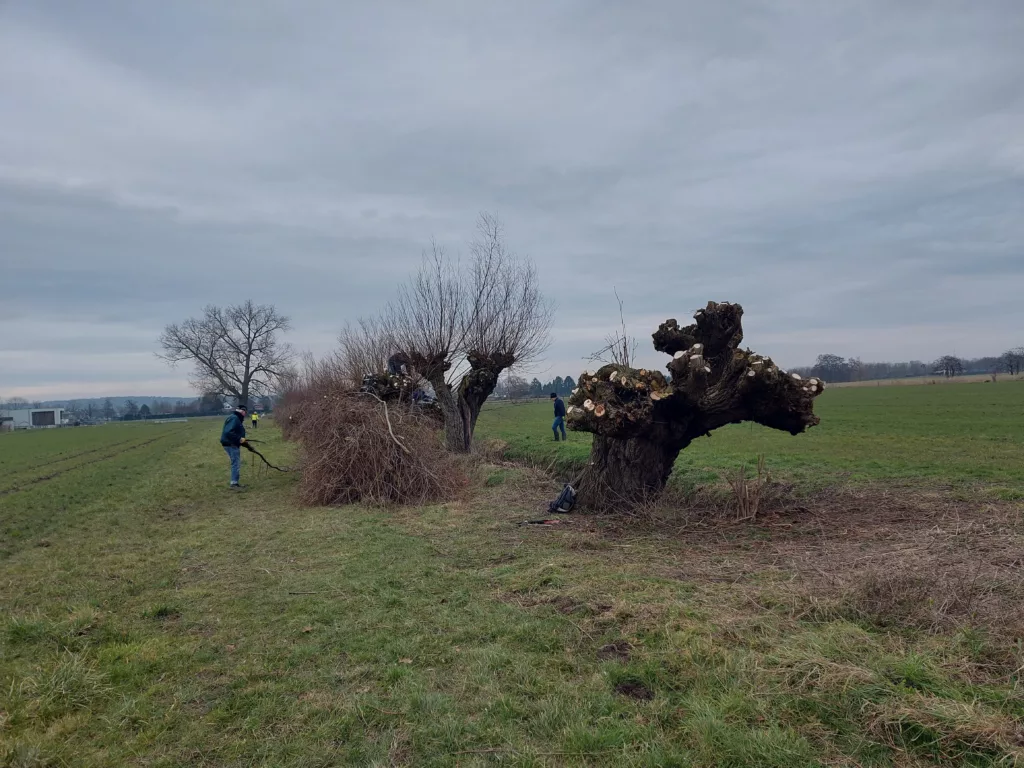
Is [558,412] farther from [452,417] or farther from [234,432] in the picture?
[234,432]

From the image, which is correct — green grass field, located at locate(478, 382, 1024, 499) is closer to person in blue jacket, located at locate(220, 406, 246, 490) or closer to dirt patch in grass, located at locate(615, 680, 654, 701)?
dirt patch in grass, located at locate(615, 680, 654, 701)

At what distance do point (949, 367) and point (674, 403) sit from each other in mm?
90715

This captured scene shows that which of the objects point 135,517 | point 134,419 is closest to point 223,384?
point 135,517

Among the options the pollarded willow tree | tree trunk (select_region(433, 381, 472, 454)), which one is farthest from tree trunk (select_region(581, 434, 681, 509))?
tree trunk (select_region(433, 381, 472, 454))

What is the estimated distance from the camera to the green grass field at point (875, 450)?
10.3m

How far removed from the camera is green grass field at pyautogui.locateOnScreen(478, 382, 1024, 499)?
33.8 ft

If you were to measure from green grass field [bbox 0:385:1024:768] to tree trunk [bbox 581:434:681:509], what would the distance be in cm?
77

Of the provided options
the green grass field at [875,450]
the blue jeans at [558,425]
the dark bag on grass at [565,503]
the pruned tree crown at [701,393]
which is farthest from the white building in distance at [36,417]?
the pruned tree crown at [701,393]

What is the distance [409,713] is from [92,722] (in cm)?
173

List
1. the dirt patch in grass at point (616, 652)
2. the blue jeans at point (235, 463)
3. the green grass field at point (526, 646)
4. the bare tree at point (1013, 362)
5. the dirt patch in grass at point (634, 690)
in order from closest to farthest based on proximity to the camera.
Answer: the green grass field at point (526, 646) < the dirt patch in grass at point (634, 690) < the dirt patch in grass at point (616, 652) < the blue jeans at point (235, 463) < the bare tree at point (1013, 362)

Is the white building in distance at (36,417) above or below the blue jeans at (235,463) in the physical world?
above

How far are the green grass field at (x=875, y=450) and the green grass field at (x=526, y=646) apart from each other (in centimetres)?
282

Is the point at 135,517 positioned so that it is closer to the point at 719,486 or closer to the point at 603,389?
the point at 603,389

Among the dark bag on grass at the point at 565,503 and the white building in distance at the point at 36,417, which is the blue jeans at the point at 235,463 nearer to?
the dark bag on grass at the point at 565,503
